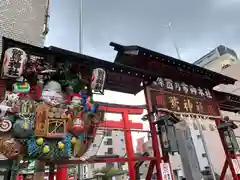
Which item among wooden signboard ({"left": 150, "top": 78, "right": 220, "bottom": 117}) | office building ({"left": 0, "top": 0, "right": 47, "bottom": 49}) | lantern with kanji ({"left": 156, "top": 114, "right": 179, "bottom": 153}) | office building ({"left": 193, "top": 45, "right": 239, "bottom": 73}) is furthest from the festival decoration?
office building ({"left": 193, "top": 45, "right": 239, "bottom": 73})

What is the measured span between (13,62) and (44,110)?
1044 millimetres

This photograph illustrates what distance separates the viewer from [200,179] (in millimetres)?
18438

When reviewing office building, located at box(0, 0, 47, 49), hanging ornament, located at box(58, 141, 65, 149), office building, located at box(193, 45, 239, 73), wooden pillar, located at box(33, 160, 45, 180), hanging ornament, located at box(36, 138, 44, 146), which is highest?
office building, located at box(193, 45, 239, 73)

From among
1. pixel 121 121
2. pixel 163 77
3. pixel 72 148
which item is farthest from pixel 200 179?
pixel 72 148

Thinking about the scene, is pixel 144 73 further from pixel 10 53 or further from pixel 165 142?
pixel 10 53

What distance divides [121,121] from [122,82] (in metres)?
3.13

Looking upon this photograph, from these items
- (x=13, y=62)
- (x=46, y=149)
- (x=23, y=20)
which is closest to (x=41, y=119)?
(x=46, y=149)

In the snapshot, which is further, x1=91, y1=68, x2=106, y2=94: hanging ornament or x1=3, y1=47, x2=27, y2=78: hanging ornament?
x1=91, y1=68, x2=106, y2=94: hanging ornament

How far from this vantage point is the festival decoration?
3078 mm

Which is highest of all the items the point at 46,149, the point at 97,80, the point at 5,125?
the point at 97,80

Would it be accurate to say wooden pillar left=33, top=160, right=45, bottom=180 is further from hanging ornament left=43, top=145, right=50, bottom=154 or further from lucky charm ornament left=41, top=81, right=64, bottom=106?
lucky charm ornament left=41, top=81, right=64, bottom=106

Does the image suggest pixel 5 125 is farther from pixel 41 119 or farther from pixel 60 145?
pixel 60 145

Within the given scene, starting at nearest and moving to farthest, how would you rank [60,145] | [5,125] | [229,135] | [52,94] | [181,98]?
[5,125], [60,145], [52,94], [181,98], [229,135]

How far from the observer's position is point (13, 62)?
341cm
